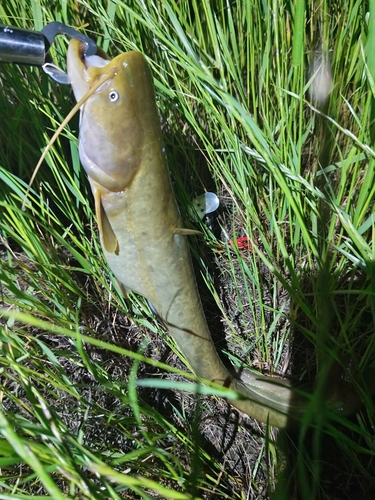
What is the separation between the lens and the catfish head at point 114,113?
82 centimetres

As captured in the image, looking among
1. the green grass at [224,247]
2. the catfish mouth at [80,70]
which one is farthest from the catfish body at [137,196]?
the green grass at [224,247]

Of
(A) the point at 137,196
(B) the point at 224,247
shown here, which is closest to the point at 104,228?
(A) the point at 137,196

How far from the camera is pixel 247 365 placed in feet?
4.46

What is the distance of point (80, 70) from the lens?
0.82 meters

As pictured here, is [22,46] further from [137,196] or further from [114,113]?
[137,196]

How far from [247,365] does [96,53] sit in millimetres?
999

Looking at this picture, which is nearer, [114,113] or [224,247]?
[114,113]

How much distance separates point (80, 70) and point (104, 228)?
326mm

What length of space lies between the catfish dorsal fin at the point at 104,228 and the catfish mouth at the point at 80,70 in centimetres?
20

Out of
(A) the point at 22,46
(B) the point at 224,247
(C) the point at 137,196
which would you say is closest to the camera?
(A) the point at 22,46

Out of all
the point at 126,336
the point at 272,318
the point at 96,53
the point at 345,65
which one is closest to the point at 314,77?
the point at 345,65

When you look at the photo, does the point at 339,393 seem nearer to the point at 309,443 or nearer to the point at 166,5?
the point at 309,443

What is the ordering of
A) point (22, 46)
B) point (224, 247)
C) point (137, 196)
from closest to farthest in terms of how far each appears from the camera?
1. point (22, 46)
2. point (137, 196)
3. point (224, 247)

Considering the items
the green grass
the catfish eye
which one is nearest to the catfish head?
the catfish eye
